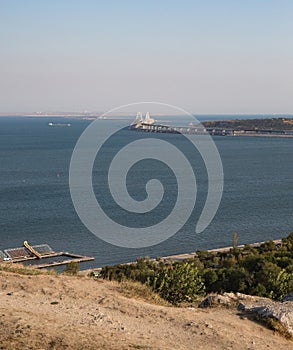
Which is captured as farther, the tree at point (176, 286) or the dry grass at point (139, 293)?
the tree at point (176, 286)

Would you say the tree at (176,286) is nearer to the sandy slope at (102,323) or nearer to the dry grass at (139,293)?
the dry grass at (139,293)

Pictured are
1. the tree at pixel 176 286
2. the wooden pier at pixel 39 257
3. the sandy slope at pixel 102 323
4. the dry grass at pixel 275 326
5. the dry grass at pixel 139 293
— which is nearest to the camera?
the sandy slope at pixel 102 323

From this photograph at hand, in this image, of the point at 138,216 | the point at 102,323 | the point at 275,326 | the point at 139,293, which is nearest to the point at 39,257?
the point at 138,216

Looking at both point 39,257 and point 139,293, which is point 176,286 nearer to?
point 139,293

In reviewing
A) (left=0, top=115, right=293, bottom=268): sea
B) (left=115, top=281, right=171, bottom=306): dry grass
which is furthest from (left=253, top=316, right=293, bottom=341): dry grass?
(left=0, top=115, right=293, bottom=268): sea

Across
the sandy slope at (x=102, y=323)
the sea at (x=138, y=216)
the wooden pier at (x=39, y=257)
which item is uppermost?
the sandy slope at (x=102, y=323)

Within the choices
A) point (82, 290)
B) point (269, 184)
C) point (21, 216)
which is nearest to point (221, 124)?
point (269, 184)

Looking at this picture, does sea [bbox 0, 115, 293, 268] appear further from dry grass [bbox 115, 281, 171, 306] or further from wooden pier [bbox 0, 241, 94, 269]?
dry grass [bbox 115, 281, 171, 306]

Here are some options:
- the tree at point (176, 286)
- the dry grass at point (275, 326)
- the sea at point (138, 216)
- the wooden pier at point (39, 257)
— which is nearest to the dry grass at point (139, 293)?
the tree at point (176, 286)

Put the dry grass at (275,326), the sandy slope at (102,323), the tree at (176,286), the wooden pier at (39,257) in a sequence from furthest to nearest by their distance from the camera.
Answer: the wooden pier at (39,257) < the tree at (176,286) < the dry grass at (275,326) < the sandy slope at (102,323)
